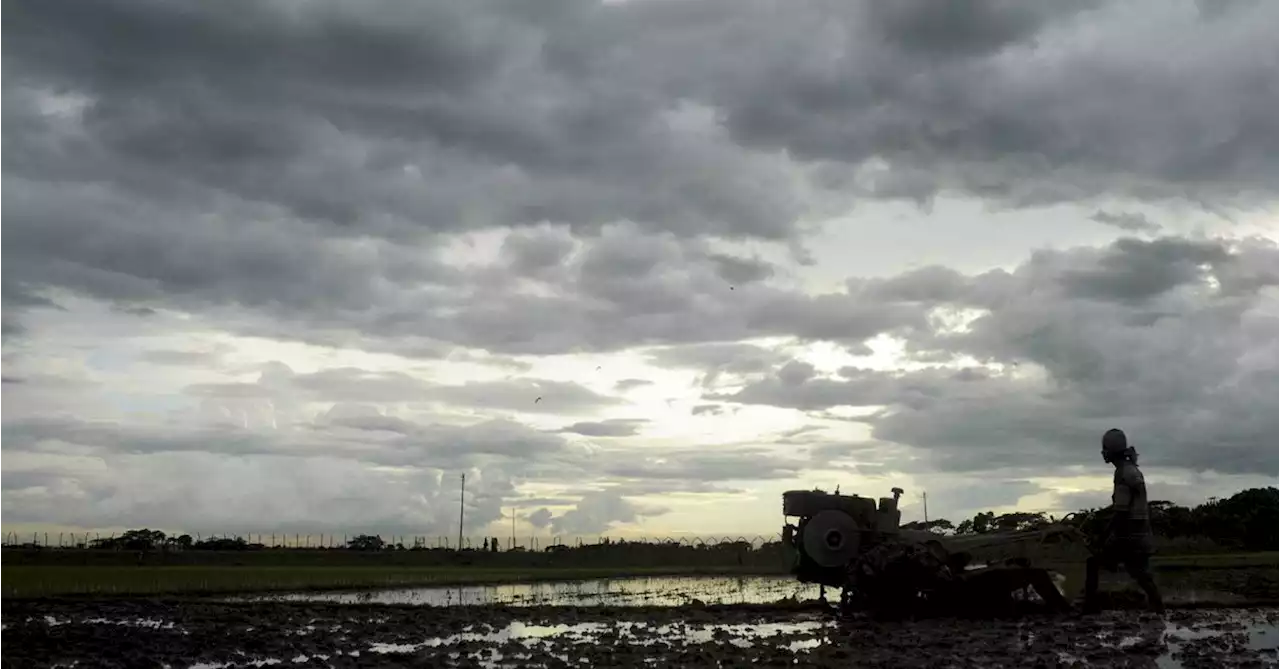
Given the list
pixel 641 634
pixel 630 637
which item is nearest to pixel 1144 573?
pixel 641 634

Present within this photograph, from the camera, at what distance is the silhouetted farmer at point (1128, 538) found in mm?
26297

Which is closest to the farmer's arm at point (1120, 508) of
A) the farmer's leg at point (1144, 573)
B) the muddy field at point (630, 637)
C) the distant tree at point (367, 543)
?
the farmer's leg at point (1144, 573)

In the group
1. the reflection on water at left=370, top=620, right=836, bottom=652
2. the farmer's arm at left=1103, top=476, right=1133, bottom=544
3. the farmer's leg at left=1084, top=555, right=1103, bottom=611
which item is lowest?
the reflection on water at left=370, top=620, right=836, bottom=652

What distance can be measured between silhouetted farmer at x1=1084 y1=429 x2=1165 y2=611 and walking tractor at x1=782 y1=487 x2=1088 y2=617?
68 cm

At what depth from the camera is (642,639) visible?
22.9 metres

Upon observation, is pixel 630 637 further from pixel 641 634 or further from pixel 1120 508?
pixel 1120 508

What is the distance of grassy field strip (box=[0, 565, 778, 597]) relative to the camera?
1928 inches

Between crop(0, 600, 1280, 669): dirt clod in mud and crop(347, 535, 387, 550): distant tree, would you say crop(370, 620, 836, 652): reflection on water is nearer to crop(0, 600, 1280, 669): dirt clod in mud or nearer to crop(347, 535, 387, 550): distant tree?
crop(0, 600, 1280, 669): dirt clod in mud

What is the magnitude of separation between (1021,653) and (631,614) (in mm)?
13068

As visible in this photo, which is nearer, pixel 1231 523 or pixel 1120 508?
pixel 1120 508

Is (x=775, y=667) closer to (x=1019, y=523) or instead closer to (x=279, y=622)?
(x=1019, y=523)

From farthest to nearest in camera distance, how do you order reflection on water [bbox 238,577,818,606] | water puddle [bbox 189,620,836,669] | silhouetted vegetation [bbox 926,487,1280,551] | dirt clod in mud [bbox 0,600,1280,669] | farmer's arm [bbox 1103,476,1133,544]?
silhouetted vegetation [bbox 926,487,1280,551]
reflection on water [bbox 238,577,818,606]
farmer's arm [bbox 1103,476,1133,544]
water puddle [bbox 189,620,836,669]
dirt clod in mud [bbox 0,600,1280,669]

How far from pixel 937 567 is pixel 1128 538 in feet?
16.0

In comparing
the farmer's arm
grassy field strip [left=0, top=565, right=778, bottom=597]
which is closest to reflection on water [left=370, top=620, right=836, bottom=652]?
the farmer's arm
